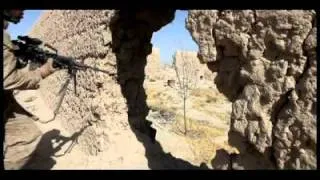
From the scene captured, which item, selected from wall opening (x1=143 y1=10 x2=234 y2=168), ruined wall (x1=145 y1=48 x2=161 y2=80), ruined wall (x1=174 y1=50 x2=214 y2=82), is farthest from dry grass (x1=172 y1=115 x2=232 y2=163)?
ruined wall (x1=174 y1=50 x2=214 y2=82)

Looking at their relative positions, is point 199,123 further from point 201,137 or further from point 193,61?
point 193,61

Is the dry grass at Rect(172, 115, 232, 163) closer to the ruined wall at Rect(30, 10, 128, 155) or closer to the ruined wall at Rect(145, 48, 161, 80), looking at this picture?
the ruined wall at Rect(30, 10, 128, 155)

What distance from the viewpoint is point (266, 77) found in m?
3.02

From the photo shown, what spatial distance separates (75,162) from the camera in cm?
503

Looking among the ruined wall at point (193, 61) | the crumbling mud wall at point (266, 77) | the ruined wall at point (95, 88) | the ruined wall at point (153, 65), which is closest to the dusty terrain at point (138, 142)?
the ruined wall at point (95, 88)

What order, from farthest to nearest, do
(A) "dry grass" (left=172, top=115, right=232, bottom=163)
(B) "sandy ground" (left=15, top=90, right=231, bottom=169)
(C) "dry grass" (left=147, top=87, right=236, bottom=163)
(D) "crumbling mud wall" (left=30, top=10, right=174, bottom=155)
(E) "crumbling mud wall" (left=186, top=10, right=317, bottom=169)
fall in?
(C) "dry grass" (left=147, top=87, right=236, bottom=163) < (A) "dry grass" (left=172, top=115, right=232, bottom=163) < (D) "crumbling mud wall" (left=30, top=10, right=174, bottom=155) < (B) "sandy ground" (left=15, top=90, right=231, bottom=169) < (E) "crumbling mud wall" (left=186, top=10, right=317, bottom=169)

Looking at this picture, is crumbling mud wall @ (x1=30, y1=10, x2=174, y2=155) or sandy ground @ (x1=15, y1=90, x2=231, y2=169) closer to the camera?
sandy ground @ (x1=15, y1=90, x2=231, y2=169)

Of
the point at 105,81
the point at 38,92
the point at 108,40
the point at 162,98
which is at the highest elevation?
the point at 108,40

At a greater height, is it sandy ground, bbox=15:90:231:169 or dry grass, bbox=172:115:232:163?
sandy ground, bbox=15:90:231:169

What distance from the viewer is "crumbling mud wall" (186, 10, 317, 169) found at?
2717 mm

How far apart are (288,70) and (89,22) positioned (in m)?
3.09

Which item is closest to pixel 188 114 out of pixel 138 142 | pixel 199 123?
pixel 199 123
